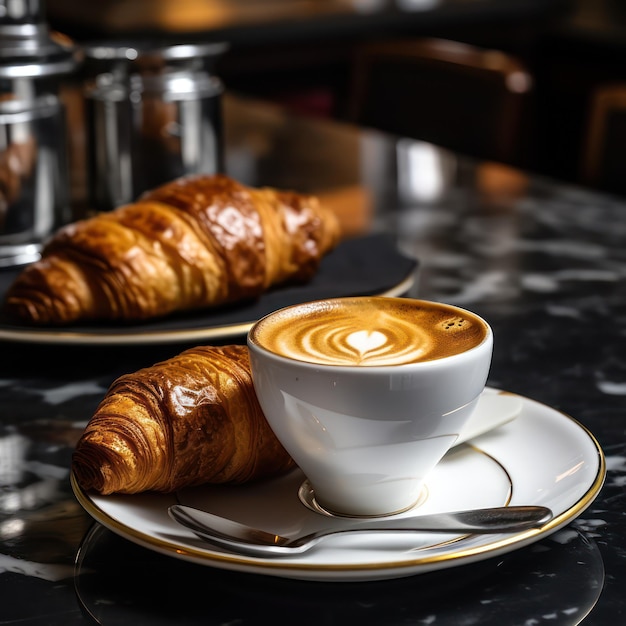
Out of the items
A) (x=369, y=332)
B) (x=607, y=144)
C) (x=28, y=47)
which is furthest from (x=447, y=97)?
(x=369, y=332)

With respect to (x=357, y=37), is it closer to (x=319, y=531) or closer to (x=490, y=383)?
(x=490, y=383)

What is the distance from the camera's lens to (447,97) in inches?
75.8

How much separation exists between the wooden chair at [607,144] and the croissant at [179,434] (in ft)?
3.80

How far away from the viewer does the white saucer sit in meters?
0.48

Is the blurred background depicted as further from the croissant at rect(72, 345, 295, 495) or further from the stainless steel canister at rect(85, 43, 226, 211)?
the croissant at rect(72, 345, 295, 495)

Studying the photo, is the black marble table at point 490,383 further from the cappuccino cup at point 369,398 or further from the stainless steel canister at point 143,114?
the stainless steel canister at point 143,114

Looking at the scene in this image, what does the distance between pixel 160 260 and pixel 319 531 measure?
39cm

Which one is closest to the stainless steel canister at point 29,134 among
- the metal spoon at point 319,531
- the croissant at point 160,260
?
the croissant at point 160,260

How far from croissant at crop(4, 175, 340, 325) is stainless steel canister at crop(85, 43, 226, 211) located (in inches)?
9.5

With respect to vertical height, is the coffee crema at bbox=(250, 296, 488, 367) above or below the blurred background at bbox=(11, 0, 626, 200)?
above

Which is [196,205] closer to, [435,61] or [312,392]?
[312,392]

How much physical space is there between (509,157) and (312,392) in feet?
4.48

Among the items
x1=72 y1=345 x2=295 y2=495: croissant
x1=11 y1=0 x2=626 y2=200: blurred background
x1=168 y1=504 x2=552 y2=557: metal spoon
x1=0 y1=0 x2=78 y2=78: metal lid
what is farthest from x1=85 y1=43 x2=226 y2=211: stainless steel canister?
x1=11 y1=0 x2=626 y2=200: blurred background

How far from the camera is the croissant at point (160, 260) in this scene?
84cm
